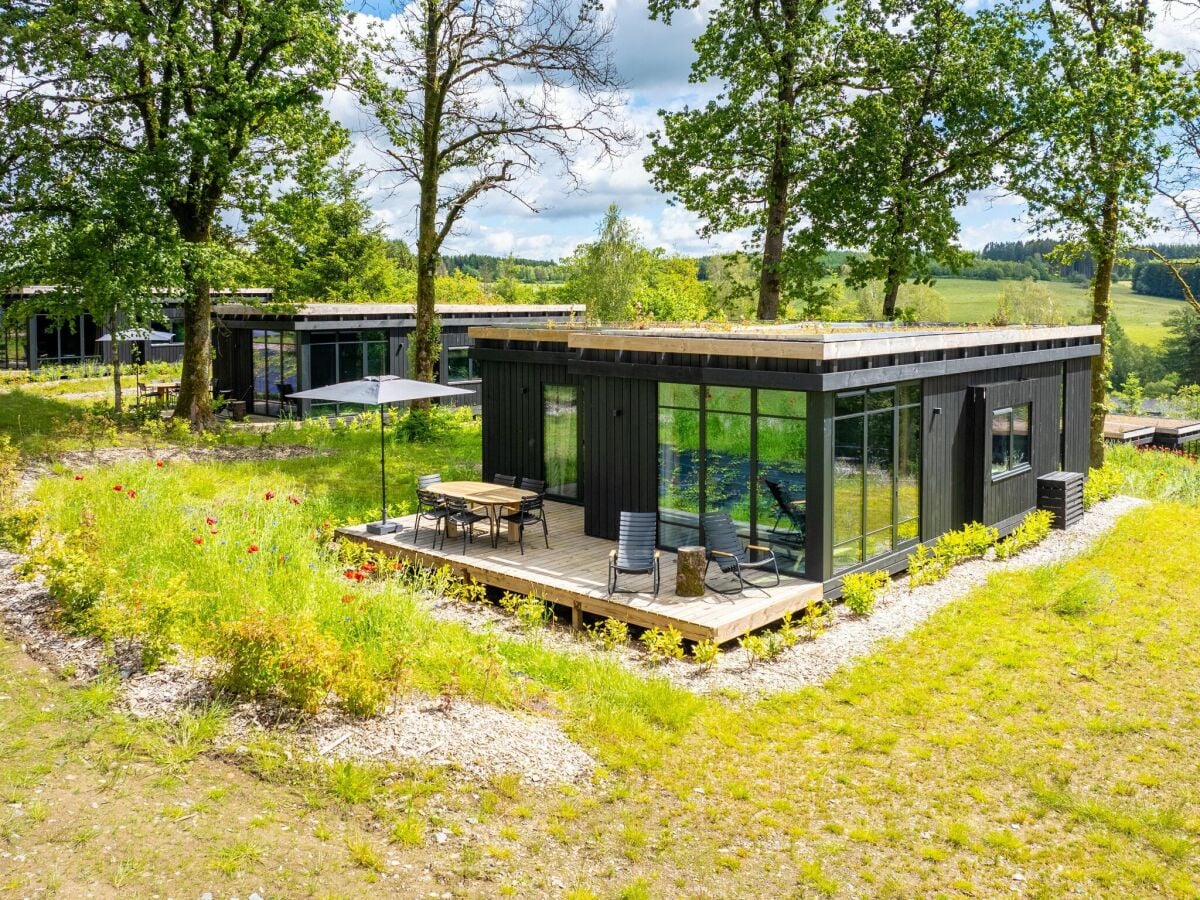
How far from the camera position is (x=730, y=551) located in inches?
400

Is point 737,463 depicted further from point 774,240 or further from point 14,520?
point 774,240

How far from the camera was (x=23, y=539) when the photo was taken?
9906 mm

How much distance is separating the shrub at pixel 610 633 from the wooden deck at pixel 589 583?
0.55ft

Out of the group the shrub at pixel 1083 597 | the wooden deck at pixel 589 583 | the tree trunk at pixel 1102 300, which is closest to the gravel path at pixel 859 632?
the wooden deck at pixel 589 583

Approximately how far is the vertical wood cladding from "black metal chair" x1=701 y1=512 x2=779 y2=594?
9.02ft

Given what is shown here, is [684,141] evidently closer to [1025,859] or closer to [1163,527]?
[1163,527]

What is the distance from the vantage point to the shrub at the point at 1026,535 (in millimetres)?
12430

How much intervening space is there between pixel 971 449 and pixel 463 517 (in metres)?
6.76

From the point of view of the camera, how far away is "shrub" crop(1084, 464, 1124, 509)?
1580 cm

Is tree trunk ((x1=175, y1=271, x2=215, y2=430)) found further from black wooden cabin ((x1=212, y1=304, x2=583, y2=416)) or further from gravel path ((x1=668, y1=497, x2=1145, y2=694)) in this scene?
gravel path ((x1=668, y1=497, x2=1145, y2=694))

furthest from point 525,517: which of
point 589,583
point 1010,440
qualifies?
point 1010,440

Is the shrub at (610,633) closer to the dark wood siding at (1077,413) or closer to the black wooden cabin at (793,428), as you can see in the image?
the black wooden cabin at (793,428)

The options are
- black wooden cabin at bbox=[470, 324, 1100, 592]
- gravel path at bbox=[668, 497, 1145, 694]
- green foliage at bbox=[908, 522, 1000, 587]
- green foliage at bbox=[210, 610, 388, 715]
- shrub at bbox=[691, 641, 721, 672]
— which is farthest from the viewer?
green foliage at bbox=[908, 522, 1000, 587]

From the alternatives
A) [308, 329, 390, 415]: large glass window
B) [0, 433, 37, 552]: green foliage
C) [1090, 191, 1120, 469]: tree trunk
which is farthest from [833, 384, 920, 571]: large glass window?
[308, 329, 390, 415]: large glass window
